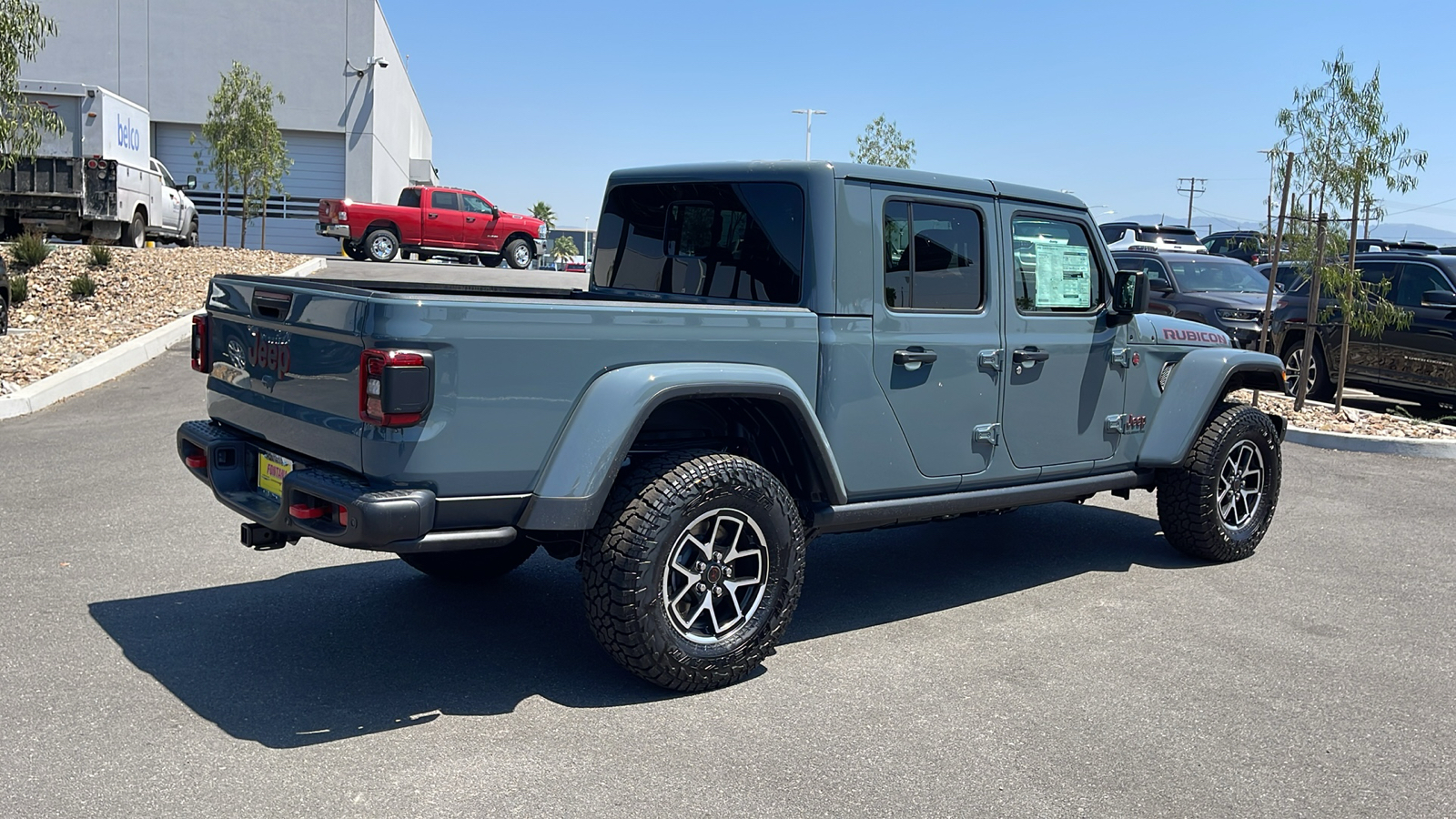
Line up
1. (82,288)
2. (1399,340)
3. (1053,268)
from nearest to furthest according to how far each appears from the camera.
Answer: (1053,268) < (1399,340) < (82,288)

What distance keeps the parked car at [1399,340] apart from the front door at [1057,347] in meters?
7.57

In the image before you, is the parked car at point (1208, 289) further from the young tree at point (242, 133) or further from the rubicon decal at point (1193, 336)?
the young tree at point (242, 133)

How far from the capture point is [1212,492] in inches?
251

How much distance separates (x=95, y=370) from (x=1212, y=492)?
32.8ft

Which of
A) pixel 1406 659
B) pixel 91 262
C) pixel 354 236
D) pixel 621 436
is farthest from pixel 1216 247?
pixel 621 436

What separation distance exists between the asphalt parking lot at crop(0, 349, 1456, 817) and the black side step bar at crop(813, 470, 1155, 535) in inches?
19.7

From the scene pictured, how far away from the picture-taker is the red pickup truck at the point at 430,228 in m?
26.8

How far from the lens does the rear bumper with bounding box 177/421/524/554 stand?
12.2ft

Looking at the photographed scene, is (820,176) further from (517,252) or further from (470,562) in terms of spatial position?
(517,252)

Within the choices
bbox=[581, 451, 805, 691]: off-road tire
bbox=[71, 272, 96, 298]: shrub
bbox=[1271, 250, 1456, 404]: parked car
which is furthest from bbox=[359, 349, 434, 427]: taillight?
bbox=[71, 272, 96, 298]: shrub

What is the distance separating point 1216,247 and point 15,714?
96.3ft

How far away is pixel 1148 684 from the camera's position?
4.62 meters

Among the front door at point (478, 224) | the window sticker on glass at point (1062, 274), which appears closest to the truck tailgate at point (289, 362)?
the window sticker on glass at point (1062, 274)

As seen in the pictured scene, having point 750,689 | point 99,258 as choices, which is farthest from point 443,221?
point 750,689
